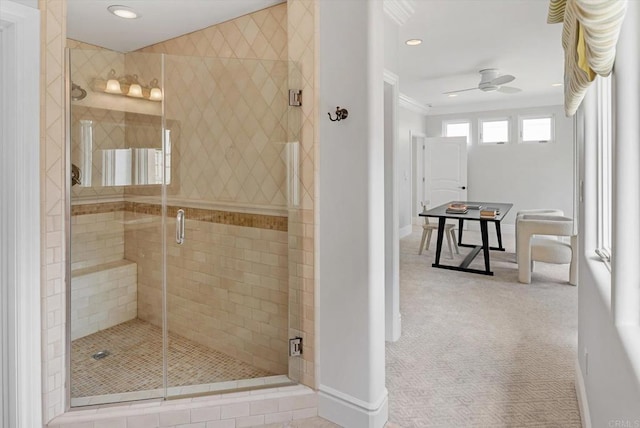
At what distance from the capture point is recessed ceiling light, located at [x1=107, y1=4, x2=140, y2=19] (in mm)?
2520

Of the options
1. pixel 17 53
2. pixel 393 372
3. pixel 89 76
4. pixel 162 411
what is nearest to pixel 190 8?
pixel 89 76

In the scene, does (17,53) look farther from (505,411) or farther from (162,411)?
(505,411)

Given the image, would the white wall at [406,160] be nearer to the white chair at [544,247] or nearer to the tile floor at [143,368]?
the white chair at [544,247]

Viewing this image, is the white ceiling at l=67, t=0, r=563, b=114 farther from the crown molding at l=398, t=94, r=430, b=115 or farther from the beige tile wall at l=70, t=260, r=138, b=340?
the beige tile wall at l=70, t=260, r=138, b=340

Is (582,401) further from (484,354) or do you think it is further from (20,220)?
(20,220)

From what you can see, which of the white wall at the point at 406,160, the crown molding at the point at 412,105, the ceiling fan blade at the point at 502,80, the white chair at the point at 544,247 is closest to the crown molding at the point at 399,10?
the ceiling fan blade at the point at 502,80

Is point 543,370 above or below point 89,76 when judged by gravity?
below

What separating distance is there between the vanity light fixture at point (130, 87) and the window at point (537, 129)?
7.48 meters

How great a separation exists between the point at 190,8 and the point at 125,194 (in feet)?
4.45

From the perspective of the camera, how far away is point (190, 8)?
2.55 meters

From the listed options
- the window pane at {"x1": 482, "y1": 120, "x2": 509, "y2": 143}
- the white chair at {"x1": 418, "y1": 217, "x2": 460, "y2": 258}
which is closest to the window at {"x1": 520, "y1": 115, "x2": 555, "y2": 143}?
the window pane at {"x1": 482, "y1": 120, "x2": 509, "y2": 143}

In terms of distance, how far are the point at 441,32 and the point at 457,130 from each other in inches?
207

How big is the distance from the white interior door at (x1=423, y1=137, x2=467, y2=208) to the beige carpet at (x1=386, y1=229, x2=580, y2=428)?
12.2 feet

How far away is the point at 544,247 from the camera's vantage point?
4.56 metres
